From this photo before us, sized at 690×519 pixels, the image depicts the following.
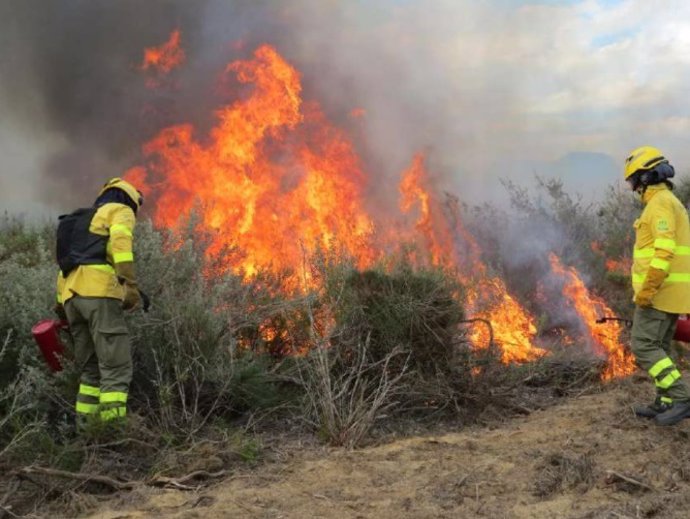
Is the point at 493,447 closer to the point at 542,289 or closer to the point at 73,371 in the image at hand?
the point at 73,371

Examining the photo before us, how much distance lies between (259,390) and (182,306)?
0.97 m

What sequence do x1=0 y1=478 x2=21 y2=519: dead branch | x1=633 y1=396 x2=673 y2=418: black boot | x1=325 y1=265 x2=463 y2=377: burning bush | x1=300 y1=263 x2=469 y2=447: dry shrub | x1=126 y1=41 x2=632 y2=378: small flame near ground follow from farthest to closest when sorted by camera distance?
x1=126 y1=41 x2=632 y2=378: small flame near ground
x1=325 y1=265 x2=463 y2=377: burning bush
x1=300 y1=263 x2=469 y2=447: dry shrub
x1=633 y1=396 x2=673 y2=418: black boot
x1=0 y1=478 x2=21 y2=519: dead branch

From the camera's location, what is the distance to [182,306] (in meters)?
5.29

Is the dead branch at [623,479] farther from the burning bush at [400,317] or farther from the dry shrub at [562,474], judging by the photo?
the burning bush at [400,317]

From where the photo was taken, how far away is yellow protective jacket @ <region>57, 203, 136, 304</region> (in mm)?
4773

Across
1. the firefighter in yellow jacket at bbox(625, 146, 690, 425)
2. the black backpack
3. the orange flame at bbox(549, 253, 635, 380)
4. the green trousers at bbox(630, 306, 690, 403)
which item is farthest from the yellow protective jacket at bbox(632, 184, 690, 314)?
the black backpack

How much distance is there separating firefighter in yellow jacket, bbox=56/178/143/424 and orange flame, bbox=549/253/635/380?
16.2 ft

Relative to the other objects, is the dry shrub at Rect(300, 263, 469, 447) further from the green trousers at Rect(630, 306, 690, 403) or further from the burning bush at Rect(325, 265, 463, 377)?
the green trousers at Rect(630, 306, 690, 403)

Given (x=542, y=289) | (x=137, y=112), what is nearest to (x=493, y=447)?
(x=542, y=289)

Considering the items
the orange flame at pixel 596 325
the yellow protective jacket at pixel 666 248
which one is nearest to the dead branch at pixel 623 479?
the yellow protective jacket at pixel 666 248

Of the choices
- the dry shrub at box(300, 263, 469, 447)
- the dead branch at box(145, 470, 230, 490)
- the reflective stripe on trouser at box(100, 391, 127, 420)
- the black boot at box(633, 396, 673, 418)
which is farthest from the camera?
the dry shrub at box(300, 263, 469, 447)

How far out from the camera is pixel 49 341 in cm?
469

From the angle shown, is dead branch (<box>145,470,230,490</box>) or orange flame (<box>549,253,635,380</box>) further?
orange flame (<box>549,253,635,380</box>)

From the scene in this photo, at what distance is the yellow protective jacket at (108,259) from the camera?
4.77 metres
